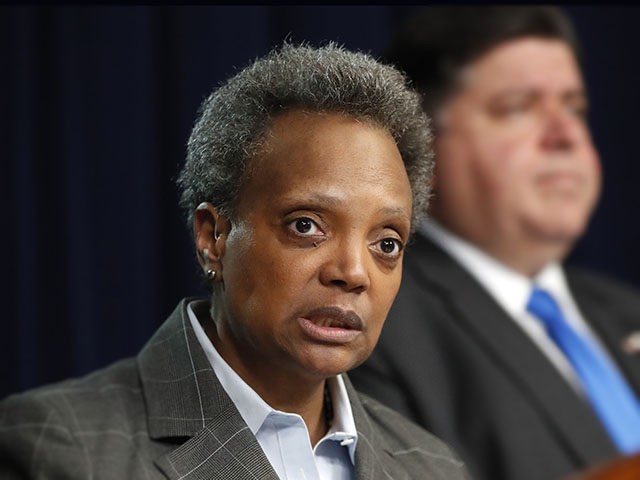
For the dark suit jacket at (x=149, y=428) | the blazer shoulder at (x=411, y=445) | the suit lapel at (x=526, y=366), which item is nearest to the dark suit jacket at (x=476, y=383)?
the suit lapel at (x=526, y=366)

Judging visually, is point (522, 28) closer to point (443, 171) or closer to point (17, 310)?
point (443, 171)

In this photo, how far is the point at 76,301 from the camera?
3.67 ft

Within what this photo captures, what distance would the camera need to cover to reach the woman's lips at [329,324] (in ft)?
2.42

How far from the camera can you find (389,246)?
0.77 meters

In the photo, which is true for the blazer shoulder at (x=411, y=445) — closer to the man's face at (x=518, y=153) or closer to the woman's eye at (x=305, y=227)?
the woman's eye at (x=305, y=227)

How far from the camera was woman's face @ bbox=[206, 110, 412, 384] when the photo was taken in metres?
0.74

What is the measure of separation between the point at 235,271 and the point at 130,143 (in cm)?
40

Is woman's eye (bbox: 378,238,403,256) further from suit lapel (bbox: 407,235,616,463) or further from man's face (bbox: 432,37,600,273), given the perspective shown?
man's face (bbox: 432,37,600,273)

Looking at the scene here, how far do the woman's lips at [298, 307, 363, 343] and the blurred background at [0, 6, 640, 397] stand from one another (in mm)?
341

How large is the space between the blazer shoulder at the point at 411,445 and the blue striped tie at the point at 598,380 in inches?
18.7

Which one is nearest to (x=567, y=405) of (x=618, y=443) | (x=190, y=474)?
(x=618, y=443)

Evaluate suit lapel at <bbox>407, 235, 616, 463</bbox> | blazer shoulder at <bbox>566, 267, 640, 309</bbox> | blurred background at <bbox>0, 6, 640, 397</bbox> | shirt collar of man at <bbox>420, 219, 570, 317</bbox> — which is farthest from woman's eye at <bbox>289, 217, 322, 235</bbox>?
blazer shoulder at <bbox>566, 267, 640, 309</bbox>

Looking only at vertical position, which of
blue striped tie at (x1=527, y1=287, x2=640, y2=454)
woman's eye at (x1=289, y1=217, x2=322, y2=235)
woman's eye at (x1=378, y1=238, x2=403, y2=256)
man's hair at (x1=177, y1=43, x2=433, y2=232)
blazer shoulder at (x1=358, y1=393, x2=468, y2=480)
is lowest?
blue striped tie at (x1=527, y1=287, x2=640, y2=454)

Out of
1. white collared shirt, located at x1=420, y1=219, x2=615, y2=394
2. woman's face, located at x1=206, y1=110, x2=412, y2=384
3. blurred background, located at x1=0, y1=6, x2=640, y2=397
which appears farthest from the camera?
white collared shirt, located at x1=420, y1=219, x2=615, y2=394
